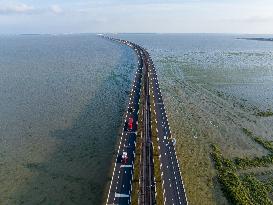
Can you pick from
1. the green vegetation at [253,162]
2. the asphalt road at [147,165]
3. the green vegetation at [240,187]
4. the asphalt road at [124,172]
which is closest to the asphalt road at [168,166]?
the asphalt road at [147,165]

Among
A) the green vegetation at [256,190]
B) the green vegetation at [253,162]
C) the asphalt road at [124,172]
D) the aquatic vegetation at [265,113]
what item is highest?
the aquatic vegetation at [265,113]

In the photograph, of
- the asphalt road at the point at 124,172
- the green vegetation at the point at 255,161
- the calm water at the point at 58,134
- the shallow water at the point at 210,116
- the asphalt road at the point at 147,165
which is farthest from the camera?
the green vegetation at the point at 255,161

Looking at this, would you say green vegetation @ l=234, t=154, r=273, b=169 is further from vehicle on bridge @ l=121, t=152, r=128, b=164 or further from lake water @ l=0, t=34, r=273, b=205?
vehicle on bridge @ l=121, t=152, r=128, b=164

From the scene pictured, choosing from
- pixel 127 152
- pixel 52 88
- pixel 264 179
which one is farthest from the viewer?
pixel 52 88

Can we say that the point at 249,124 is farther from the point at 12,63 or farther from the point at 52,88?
the point at 12,63

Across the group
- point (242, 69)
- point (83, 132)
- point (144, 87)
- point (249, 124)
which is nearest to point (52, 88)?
point (144, 87)

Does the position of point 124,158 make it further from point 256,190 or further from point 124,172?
point 256,190

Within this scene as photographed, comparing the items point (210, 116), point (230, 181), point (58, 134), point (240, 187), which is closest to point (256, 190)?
point (240, 187)

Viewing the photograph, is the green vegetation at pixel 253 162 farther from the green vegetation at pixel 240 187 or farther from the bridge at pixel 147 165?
the bridge at pixel 147 165
